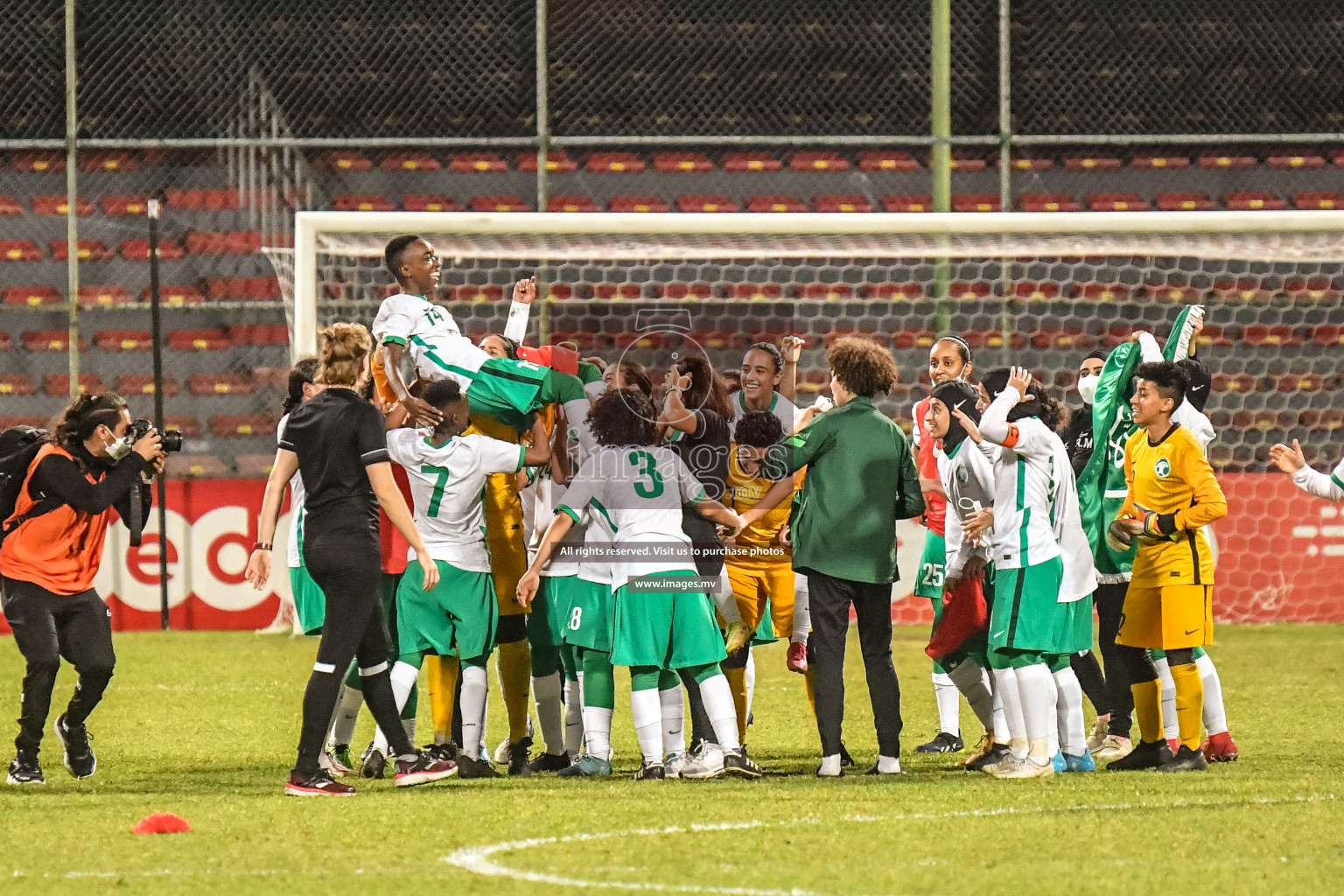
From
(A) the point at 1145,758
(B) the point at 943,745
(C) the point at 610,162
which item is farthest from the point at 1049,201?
(A) the point at 1145,758

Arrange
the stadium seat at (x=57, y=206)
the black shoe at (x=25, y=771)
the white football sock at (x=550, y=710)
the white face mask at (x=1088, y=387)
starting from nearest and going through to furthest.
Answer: the black shoe at (x=25, y=771) → the white football sock at (x=550, y=710) → the white face mask at (x=1088, y=387) → the stadium seat at (x=57, y=206)

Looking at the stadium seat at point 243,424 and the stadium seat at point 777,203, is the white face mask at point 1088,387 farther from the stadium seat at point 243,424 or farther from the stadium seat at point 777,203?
the stadium seat at point 243,424

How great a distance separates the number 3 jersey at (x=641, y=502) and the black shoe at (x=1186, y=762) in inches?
82.2

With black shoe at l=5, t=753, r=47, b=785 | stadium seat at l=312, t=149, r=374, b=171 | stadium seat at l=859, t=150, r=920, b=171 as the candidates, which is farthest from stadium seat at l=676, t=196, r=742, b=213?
black shoe at l=5, t=753, r=47, b=785

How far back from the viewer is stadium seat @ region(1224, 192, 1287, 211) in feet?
54.2

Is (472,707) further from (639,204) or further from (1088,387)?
(639,204)

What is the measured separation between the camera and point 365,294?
15336mm

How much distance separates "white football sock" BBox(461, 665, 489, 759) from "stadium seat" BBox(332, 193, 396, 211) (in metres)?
10.1

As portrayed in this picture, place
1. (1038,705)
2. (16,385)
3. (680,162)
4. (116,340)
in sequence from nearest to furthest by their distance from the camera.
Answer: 1. (1038,705)
2. (116,340)
3. (16,385)
4. (680,162)

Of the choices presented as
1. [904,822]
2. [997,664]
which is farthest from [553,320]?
[904,822]

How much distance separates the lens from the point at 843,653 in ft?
22.3

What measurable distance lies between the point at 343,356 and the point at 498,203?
10740 mm

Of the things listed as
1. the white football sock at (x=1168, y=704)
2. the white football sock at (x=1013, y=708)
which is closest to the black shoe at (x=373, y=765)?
the white football sock at (x=1013, y=708)

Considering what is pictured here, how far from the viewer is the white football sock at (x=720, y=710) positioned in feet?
22.1
